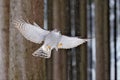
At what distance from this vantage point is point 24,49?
1.60m

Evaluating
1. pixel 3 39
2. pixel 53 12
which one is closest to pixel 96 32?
pixel 53 12

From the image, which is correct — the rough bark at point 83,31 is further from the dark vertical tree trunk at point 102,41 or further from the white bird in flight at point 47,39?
the white bird in flight at point 47,39

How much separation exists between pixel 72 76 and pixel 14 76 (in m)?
2.29

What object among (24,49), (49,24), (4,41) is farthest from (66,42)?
(49,24)

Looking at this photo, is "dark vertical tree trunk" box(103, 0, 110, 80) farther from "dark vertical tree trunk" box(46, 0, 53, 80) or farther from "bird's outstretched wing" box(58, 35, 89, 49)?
"bird's outstretched wing" box(58, 35, 89, 49)

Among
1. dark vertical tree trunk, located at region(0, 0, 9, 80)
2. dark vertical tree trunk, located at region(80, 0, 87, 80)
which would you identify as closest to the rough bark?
dark vertical tree trunk, located at region(80, 0, 87, 80)

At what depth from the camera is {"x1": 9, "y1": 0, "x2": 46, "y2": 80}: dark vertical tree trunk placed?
1.58 m

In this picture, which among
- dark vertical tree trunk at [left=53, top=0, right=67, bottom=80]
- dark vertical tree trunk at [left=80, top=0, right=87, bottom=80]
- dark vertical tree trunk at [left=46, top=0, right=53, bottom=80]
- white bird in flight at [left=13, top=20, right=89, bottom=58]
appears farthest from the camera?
dark vertical tree trunk at [left=80, top=0, right=87, bottom=80]

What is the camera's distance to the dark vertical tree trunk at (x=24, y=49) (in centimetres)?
158

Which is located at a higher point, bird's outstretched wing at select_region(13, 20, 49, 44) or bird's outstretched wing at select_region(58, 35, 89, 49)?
bird's outstretched wing at select_region(13, 20, 49, 44)

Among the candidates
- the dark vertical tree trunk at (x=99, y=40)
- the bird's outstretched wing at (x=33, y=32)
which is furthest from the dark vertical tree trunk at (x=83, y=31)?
the bird's outstretched wing at (x=33, y=32)

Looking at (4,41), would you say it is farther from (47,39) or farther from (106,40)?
(106,40)

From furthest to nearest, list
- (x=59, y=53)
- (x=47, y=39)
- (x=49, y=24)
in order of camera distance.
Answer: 1. (x=49, y=24)
2. (x=59, y=53)
3. (x=47, y=39)

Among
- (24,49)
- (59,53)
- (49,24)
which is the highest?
(49,24)
